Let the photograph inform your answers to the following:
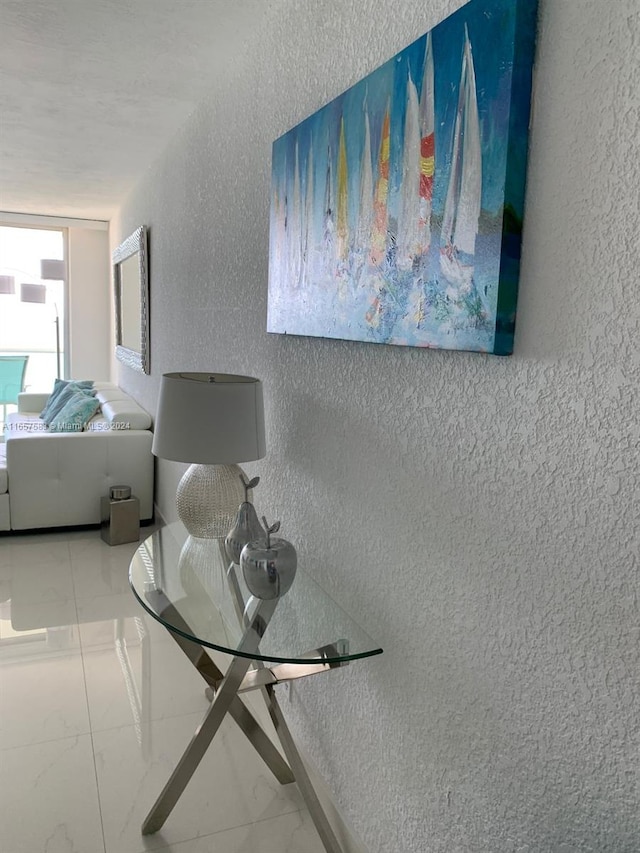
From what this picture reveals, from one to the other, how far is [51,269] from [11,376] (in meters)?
1.21

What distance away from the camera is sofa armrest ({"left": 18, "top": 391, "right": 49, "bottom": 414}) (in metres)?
5.74

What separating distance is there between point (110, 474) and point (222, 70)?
248cm

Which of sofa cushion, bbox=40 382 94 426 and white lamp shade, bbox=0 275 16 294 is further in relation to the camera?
white lamp shade, bbox=0 275 16 294

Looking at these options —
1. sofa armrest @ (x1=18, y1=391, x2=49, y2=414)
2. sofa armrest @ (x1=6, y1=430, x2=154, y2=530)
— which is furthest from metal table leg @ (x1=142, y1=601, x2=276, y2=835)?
sofa armrest @ (x1=18, y1=391, x2=49, y2=414)

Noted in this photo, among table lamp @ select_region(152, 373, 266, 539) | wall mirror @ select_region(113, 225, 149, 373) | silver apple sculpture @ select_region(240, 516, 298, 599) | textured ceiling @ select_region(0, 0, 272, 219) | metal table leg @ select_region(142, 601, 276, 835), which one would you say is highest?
textured ceiling @ select_region(0, 0, 272, 219)

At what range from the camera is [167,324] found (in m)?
3.81

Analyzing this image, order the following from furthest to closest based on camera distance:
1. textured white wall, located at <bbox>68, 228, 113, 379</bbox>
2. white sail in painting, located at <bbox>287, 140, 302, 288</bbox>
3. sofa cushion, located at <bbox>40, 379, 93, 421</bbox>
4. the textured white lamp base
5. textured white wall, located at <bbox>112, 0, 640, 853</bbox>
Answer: textured white wall, located at <bbox>68, 228, 113, 379</bbox> < sofa cushion, located at <bbox>40, 379, 93, 421</bbox> < the textured white lamp base < white sail in painting, located at <bbox>287, 140, 302, 288</bbox> < textured white wall, located at <bbox>112, 0, 640, 853</bbox>

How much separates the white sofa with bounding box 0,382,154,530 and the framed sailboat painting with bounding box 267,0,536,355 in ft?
8.84

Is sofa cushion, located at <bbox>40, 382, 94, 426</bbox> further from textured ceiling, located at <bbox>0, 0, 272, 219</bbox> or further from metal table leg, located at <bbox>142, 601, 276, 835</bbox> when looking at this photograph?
metal table leg, located at <bbox>142, 601, 276, 835</bbox>

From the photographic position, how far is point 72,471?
13.0ft

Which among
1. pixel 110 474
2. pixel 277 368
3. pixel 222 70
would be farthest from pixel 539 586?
pixel 110 474

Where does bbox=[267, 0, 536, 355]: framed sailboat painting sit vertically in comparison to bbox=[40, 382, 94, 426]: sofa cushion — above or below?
above

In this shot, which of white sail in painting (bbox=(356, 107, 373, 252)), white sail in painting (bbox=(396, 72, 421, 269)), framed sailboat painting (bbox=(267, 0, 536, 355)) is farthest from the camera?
white sail in painting (bbox=(356, 107, 373, 252))

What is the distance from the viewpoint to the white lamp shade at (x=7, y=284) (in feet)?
21.6
